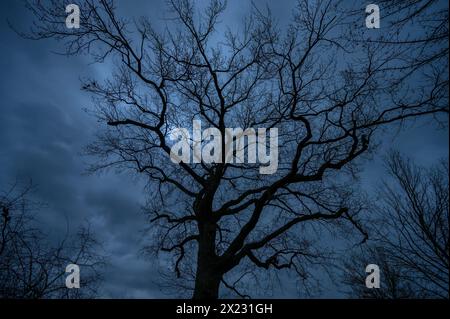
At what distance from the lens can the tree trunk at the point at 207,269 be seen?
7019 mm

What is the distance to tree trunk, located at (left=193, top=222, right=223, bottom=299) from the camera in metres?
7.02

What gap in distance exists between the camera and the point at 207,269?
734 centimetres

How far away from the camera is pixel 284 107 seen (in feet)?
29.0

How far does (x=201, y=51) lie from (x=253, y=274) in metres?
6.51

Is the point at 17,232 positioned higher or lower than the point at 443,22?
lower

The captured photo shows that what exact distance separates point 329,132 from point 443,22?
449cm

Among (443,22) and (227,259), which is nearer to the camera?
(443,22)

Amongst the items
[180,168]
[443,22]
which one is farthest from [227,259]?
[443,22]
